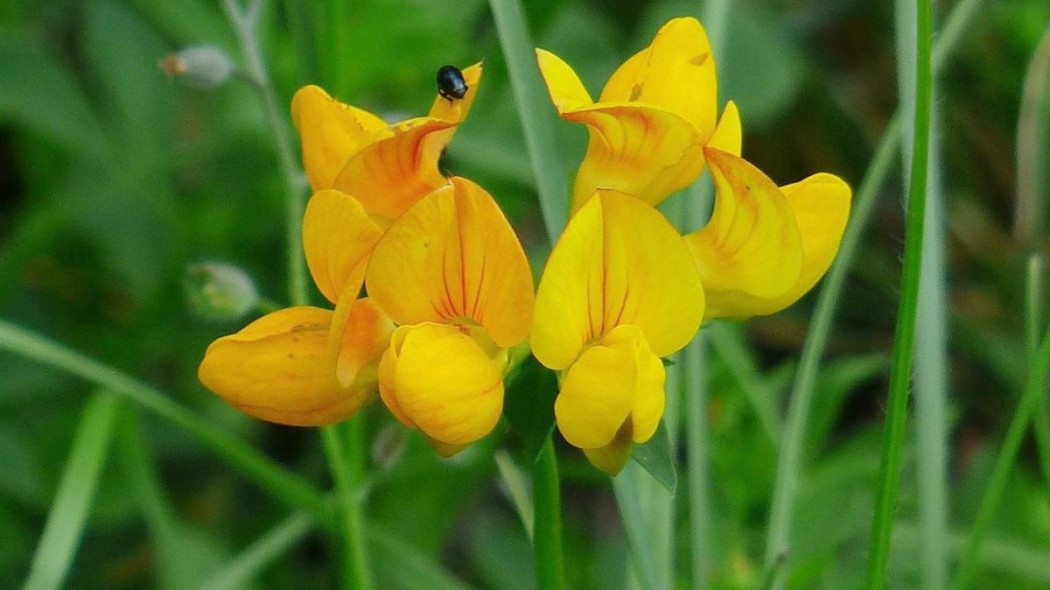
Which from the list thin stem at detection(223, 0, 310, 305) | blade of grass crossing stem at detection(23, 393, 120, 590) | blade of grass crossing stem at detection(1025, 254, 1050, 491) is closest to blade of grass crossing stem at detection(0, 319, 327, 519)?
blade of grass crossing stem at detection(23, 393, 120, 590)

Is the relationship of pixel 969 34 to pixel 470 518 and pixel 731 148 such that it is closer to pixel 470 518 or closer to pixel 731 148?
pixel 470 518

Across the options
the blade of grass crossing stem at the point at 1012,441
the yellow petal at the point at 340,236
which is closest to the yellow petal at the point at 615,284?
the yellow petal at the point at 340,236

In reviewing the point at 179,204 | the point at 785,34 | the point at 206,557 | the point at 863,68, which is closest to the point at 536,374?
the point at 206,557

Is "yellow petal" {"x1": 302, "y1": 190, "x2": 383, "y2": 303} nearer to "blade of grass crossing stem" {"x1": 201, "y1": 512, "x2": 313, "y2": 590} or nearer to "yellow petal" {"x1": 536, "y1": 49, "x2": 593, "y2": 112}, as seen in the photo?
"yellow petal" {"x1": 536, "y1": 49, "x2": 593, "y2": 112}

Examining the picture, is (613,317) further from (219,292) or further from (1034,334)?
(219,292)

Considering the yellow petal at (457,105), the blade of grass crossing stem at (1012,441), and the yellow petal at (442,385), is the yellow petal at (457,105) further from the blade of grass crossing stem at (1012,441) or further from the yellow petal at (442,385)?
the blade of grass crossing stem at (1012,441)

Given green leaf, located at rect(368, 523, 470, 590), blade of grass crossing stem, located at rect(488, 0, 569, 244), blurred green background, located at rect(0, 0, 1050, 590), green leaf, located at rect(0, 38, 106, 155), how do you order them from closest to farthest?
blade of grass crossing stem, located at rect(488, 0, 569, 244)
green leaf, located at rect(368, 523, 470, 590)
blurred green background, located at rect(0, 0, 1050, 590)
green leaf, located at rect(0, 38, 106, 155)

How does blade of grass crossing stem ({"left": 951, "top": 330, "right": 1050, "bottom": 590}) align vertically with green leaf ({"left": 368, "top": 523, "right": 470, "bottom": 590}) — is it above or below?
below
